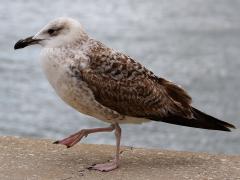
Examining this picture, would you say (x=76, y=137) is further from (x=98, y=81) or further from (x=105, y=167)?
(x=98, y=81)

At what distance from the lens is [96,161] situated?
470 centimetres

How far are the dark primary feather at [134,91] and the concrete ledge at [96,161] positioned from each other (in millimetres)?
257

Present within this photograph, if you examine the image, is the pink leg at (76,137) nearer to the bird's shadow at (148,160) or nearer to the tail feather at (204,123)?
the bird's shadow at (148,160)

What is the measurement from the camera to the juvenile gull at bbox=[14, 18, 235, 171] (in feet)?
14.1

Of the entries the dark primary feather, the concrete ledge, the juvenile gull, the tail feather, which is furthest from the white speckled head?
the tail feather

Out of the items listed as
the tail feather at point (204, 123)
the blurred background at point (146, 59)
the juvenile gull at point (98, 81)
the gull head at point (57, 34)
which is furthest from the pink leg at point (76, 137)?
the blurred background at point (146, 59)

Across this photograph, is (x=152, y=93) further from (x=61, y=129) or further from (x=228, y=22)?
(x=228, y=22)

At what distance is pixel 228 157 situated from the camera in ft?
16.2

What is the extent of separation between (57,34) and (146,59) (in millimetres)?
4947

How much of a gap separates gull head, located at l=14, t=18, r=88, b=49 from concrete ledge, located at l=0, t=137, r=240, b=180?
2.41ft

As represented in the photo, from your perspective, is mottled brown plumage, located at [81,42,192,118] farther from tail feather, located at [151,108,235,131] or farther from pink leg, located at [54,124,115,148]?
pink leg, located at [54,124,115,148]

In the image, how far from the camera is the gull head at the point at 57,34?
14.4 feet

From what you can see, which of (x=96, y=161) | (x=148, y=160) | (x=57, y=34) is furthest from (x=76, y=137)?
(x=57, y=34)

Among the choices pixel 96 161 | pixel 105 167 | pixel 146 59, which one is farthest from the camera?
pixel 146 59
